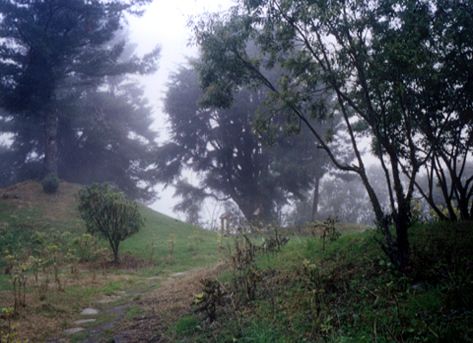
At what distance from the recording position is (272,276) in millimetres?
7309

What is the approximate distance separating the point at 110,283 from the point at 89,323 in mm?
3578

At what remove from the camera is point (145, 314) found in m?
7.11

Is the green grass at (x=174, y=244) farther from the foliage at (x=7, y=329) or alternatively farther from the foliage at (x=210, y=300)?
the foliage at (x=210, y=300)

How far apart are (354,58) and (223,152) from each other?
2243 centimetres

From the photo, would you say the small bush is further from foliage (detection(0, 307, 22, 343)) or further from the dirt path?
foliage (detection(0, 307, 22, 343))

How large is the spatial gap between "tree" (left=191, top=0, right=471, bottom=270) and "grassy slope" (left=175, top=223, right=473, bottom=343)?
474 millimetres

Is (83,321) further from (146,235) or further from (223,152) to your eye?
(223,152)

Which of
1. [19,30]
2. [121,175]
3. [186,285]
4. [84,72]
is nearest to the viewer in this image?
[186,285]

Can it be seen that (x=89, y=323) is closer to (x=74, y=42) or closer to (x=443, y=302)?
(x=443, y=302)

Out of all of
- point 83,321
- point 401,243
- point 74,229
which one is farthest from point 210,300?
point 74,229

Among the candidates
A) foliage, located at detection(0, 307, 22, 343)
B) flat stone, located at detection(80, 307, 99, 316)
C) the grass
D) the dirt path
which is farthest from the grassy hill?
foliage, located at detection(0, 307, 22, 343)

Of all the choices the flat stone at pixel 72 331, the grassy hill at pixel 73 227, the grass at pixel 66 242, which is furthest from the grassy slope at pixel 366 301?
the grassy hill at pixel 73 227

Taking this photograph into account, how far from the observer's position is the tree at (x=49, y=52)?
69.5ft

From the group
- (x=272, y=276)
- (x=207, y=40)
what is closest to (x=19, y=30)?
(x=207, y=40)
